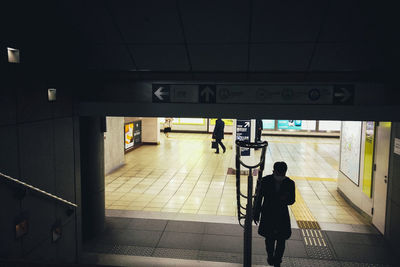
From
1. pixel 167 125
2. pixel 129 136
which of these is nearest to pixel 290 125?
pixel 167 125

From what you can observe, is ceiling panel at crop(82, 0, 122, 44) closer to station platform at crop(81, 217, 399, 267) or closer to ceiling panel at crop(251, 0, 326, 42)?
ceiling panel at crop(251, 0, 326, 42)

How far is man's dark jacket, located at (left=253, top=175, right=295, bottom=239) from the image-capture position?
3.95 meters

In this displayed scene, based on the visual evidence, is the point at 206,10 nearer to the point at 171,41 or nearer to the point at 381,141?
the point at 171,41

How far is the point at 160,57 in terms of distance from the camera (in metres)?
4.12

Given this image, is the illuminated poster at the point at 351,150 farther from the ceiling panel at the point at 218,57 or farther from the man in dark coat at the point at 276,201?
the ceiling panel at the point at 218,57

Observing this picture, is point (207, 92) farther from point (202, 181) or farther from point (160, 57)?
point (202, 181)

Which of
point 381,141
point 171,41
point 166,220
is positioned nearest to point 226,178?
point 166,220

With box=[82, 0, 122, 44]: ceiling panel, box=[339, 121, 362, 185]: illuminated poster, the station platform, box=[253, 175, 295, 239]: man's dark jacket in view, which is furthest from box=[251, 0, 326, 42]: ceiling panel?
box=[339, 121, 362, 185]: illuminated poster

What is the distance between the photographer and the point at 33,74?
3551 mm

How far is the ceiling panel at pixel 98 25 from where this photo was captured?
10.9 feet

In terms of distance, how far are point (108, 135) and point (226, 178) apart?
12.9 feet

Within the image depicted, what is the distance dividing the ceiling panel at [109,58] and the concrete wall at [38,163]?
0.52m

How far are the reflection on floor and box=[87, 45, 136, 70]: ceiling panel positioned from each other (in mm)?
3610

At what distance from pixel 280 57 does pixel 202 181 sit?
18.7ft
